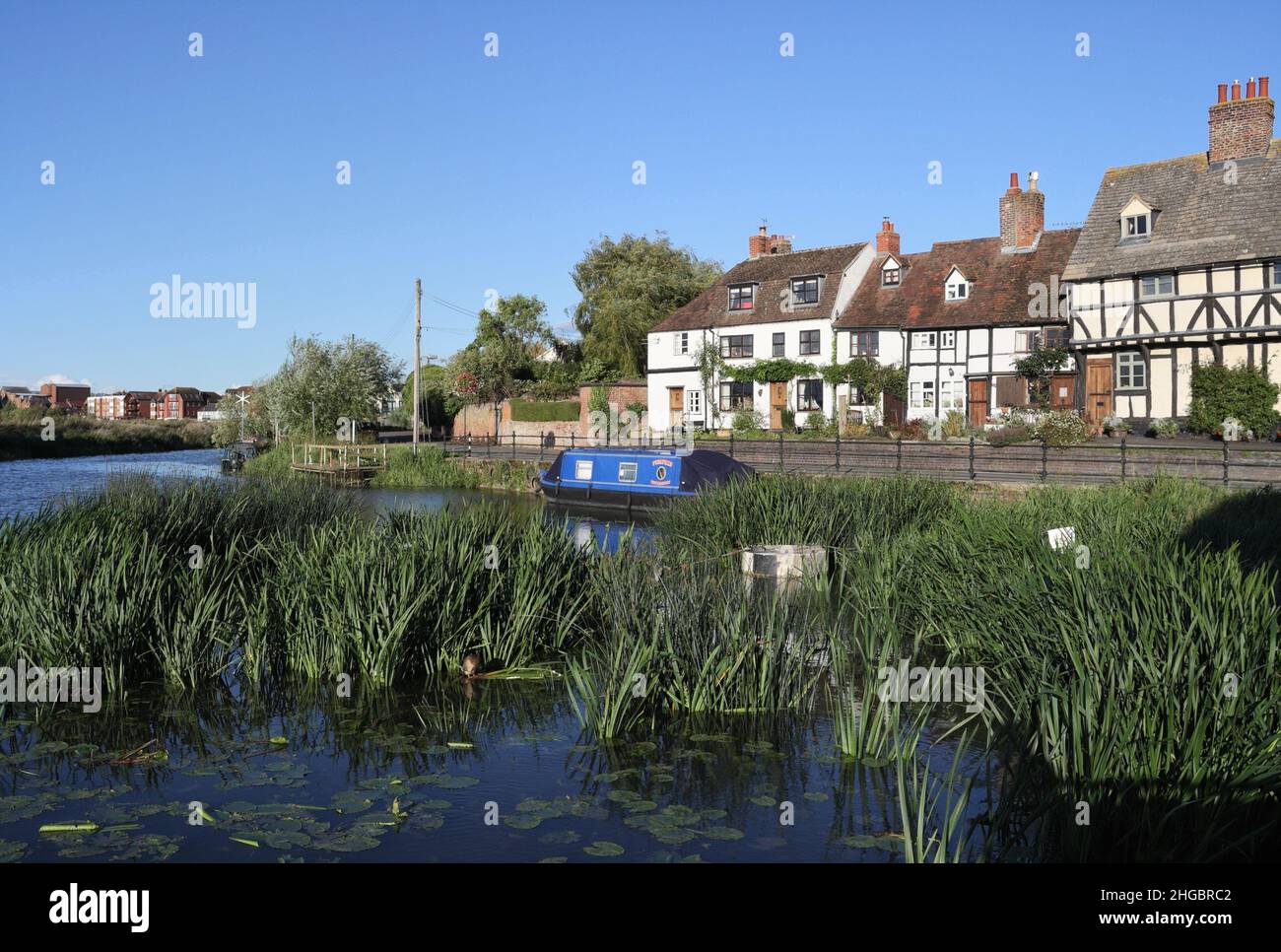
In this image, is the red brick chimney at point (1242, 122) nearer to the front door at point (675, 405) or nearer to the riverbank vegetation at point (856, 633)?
the front door at point (675, 405)

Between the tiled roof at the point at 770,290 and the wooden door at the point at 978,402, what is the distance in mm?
7053

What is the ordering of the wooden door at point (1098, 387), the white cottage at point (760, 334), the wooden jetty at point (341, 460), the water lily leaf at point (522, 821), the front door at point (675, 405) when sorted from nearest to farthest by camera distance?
1. the water lily leaf at point (522, 821)
2. the wooden door at point (1098, 387)
3. the wooden jetty at point (341, 460)
4. the white cottage at point (760, 334)
5. the front door at point (675, 405)

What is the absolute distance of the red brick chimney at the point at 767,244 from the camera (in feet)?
166

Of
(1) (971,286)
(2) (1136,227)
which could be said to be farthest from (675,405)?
(2) (1136,227)

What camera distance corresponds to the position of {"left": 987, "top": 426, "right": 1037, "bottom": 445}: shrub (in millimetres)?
31484

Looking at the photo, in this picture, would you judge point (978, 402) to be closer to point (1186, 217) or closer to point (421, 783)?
point (1186, 217)

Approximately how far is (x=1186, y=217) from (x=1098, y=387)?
19.8ft

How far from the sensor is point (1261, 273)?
105ft


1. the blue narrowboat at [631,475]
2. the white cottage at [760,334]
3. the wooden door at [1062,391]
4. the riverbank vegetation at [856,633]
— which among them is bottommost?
the riverbank vegetation at [856,633]

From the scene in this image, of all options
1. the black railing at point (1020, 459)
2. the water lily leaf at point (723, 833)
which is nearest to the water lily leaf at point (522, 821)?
the water lily leaf at point (723, 833)
